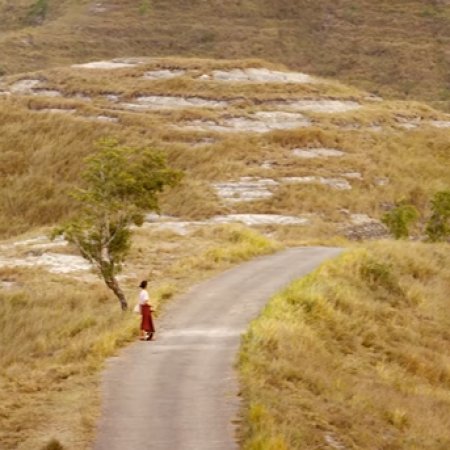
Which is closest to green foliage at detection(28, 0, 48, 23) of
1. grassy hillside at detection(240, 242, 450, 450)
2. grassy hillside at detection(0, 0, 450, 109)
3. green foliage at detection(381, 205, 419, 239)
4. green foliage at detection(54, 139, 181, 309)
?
grassy hillside at detection(0, 0, 450, 109)

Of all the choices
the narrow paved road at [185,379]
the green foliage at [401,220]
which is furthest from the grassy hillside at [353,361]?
the green foliage at [401,220]

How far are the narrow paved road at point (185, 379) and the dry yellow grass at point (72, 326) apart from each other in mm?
447

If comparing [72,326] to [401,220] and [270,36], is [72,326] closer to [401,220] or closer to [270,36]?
[401,220]

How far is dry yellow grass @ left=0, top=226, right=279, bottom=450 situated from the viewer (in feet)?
43.3

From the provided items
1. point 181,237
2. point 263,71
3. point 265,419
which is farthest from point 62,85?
point 265,419

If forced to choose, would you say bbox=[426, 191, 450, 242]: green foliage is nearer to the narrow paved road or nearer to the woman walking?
the narrow paved road

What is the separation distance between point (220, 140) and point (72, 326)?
31549 millimetres

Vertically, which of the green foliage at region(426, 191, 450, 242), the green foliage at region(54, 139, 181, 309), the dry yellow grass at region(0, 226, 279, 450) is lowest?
the green foliage at region(426, 191, 450, 242)

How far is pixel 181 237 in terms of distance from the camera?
1395 inches

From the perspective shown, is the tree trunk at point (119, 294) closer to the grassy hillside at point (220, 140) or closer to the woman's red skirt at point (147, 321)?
the woman's red skirt at point (147, 321)

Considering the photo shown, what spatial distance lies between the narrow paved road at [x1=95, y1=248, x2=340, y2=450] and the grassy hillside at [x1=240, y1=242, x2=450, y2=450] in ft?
1.65

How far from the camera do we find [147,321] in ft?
60.1

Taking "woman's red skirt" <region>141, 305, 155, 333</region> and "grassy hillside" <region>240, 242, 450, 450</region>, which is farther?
"woman's red skirt" <region>141, 305, 155, 333</region>

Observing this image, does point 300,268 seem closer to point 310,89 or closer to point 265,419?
point 265,419
